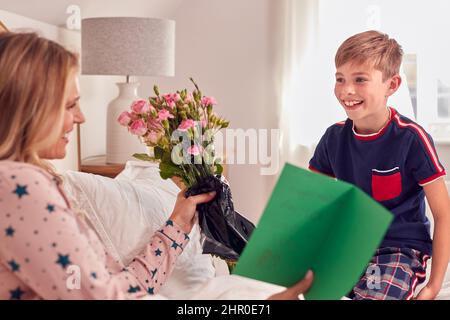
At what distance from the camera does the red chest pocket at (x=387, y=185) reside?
5.53 ft

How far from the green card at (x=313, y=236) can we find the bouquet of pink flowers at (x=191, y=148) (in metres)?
0.47

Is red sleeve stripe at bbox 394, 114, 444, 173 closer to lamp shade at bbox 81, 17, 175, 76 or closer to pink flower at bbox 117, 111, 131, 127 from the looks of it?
pink flower at bbox 117, 111, 131, 127

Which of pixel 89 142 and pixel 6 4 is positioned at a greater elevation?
pixel 6 4

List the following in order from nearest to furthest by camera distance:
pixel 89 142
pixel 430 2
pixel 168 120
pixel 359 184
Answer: pixel 168 120 < pixel 359 184 < pixel 89 142 < pixel 430 2

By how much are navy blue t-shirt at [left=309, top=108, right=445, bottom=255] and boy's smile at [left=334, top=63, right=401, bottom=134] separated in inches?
1.1

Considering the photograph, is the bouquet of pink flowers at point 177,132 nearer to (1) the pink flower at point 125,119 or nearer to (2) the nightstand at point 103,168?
(1) the pink flower at point 125,119

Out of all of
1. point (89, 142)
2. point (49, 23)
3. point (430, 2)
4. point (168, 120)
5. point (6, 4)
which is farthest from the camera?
point (430, 2)

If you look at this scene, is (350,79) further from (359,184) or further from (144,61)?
(144,61)

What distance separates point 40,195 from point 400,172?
976mm

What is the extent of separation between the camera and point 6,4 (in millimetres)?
2416

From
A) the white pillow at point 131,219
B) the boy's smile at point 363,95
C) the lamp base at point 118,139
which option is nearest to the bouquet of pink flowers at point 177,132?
the white pillow at point 131,219

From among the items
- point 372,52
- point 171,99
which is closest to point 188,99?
point 171,99

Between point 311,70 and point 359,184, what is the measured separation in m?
2.05

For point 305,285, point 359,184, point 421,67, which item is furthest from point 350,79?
point 421,67
